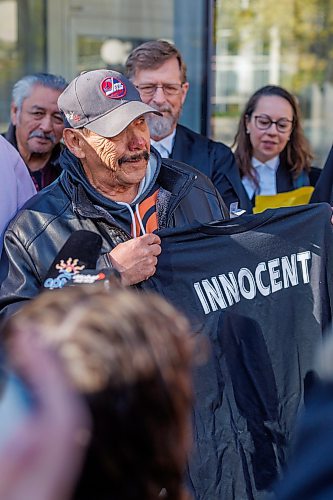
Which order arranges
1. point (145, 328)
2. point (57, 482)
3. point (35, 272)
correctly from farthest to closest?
1. point (35, 272)
2. point (145, 328)
3. point (57, 482)

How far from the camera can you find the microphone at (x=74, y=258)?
2668 millimetres

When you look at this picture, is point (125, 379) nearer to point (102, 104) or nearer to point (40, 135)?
point (102, 104)

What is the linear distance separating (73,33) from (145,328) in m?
5.79

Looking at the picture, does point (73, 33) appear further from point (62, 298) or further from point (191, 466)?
point (62, 298)

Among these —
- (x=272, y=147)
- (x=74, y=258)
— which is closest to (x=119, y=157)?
(x=74, y=258)

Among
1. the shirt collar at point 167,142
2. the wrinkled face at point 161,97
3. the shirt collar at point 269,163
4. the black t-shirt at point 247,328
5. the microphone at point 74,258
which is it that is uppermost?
the wrinkled face at point 161,97

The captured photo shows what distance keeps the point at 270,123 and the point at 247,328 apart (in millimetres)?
1889

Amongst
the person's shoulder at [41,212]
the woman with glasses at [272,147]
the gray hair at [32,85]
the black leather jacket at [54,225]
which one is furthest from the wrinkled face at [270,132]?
the person's shoulder at [41,212]

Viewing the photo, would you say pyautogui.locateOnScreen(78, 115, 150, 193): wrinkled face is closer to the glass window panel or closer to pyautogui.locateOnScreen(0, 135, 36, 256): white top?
pyautogui.locateOnScreen(0, 135, 36, 256): white top

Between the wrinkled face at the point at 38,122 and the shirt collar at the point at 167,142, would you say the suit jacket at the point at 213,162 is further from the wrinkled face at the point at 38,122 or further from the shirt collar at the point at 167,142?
the wrinkled face at the point at 38,122

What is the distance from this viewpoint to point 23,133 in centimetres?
419

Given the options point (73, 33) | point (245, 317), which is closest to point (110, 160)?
point (245, 317)

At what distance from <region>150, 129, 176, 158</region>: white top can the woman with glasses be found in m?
0.61

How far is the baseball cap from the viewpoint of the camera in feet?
9.78
